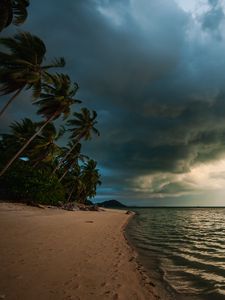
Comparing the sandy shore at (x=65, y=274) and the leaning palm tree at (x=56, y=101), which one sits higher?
the leaning palm tree at (x=56, y=101)

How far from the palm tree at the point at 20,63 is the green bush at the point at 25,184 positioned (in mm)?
13656

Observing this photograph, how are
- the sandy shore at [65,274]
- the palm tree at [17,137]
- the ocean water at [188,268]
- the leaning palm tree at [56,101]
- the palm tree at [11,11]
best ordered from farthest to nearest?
the palm tree at [17,137], the leaning palm tree at [56,101], the palm tree at [11,11], the ocean water at [188,268], the sandy shore at [65,274]

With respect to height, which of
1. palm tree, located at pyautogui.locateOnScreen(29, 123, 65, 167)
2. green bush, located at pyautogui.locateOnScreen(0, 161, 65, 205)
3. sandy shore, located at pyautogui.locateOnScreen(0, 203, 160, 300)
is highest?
palm tree, located at pyautogui.locateOnScreen(29, 123, 65, 167)

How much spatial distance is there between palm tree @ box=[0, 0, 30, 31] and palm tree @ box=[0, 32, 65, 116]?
64.4 inches

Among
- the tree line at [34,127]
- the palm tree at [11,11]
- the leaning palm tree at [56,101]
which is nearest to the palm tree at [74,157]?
the tree line at [34,127]

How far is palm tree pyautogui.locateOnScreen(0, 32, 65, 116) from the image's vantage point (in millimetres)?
21484

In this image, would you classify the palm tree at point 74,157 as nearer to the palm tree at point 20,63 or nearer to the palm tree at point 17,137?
the palm tree at point 17,137

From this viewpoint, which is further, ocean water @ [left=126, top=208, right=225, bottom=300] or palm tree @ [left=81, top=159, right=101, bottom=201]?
palm tree @ [left=81, top=159, right=101, bottom=201]

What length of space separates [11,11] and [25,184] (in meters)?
20.7

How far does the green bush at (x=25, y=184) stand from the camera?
33.3m

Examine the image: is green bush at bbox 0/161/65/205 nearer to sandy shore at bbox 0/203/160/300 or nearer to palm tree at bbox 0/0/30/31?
palm tree at bbox 0/0/30/31

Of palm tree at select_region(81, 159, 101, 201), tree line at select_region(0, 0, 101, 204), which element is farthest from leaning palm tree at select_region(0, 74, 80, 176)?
palm tree at select_region(81, 159, 101, 201)

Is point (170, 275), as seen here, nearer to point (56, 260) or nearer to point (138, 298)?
point (138, 298)

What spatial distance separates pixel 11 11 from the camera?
1898 cm
